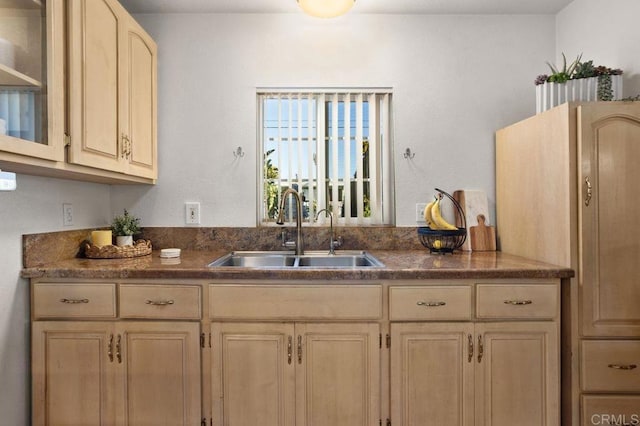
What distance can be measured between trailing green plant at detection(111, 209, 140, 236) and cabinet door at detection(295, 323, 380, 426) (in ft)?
4.00

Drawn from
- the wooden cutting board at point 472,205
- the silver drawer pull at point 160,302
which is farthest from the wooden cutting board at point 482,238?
the silver drawer pull at point 160,302

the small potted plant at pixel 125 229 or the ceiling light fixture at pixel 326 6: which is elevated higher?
the ceiling light fixture at pixel 326 6

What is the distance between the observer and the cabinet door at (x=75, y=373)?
159cm

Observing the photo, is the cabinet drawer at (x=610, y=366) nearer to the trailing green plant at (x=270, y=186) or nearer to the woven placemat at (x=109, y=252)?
the trailing green plant at (x=270, y=186)

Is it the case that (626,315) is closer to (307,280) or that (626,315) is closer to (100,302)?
(307,280)

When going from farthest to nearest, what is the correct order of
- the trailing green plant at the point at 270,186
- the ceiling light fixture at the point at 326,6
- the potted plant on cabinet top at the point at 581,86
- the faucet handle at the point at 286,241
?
the trailing green plant at the point at 270,186 < the faucet handle at the point at 286,241 < the ceiling light fixture at the point at 326,6 < the potted plant on cabinet top at the point at 581,86

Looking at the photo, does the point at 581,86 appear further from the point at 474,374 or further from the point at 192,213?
the point at 192,213

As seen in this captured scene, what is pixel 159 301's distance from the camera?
1605mm

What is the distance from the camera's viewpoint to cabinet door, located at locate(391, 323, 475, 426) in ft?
5.23

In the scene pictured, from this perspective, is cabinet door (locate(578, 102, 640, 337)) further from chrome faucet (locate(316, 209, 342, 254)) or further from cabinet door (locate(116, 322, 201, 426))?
cabinet door (locate(116, 322, 201, 426))

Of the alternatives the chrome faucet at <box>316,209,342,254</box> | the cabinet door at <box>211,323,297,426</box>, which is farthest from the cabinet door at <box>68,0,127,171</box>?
the chrome faucet at <box>316,209,342,254</box>

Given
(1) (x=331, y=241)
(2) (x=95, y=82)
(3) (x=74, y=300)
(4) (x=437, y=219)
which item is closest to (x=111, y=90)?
(2) (x=95, y=82)

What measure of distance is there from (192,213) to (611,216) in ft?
6.88

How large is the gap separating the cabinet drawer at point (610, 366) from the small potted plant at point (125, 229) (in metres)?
2.27
